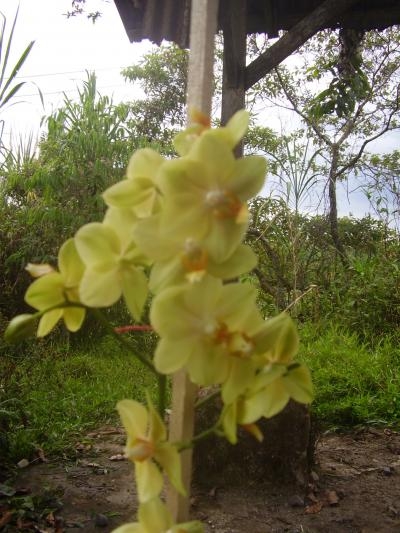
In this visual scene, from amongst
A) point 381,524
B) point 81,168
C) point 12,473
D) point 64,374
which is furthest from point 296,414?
point 81,168

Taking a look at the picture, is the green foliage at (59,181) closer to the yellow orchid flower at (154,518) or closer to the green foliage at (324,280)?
the green foliage at (324,280)

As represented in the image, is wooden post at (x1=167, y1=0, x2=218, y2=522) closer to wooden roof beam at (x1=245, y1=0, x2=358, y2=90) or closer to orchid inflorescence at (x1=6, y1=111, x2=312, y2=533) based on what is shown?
orchid inflorescence at (x1=6, y1=111, x2=312, y2=533)

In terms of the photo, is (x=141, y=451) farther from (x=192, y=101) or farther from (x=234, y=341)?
(x=192, y=101)

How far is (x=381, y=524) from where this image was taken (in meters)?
2.04

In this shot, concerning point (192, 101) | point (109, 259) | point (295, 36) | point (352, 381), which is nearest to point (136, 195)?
point (109, 259)

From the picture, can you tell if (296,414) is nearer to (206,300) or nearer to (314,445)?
(314,445)

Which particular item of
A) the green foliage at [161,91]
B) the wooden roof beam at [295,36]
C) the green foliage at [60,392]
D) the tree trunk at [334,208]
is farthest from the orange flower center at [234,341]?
the green foliage at [161,91]

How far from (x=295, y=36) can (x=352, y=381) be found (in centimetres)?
184

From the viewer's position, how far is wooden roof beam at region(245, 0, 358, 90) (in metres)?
2.85

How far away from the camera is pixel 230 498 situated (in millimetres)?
2234

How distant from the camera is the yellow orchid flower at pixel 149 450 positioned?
475 mm

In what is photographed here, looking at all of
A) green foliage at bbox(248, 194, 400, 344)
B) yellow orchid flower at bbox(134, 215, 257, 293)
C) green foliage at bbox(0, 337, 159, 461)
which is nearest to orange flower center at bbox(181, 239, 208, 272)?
yellow orchid flower at bbox(134, 215, 257, 293)

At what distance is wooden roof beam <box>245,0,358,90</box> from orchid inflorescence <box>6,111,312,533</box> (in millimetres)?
2580

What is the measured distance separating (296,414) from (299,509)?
355mm
